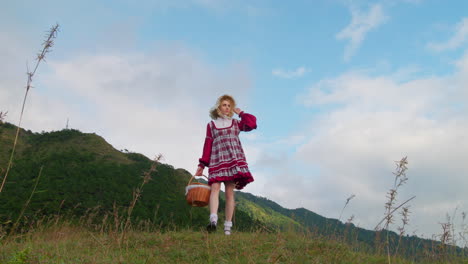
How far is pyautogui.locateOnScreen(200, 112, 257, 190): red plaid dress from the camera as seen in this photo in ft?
19.6

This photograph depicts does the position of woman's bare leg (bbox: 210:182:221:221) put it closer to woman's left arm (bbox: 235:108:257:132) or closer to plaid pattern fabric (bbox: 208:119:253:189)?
plaid pattern fabric (bbox: 208:119:253:189)

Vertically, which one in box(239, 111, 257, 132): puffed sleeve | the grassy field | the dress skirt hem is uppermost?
box(239, 111, 257, 132): puffed sleeve

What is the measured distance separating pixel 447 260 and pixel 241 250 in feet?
9.04

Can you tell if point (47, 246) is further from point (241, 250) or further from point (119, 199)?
point (119, 199)

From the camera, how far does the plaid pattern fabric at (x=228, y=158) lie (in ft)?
19.6

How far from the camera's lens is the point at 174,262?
427 cm

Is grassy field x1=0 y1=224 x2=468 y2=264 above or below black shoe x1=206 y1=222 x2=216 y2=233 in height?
below

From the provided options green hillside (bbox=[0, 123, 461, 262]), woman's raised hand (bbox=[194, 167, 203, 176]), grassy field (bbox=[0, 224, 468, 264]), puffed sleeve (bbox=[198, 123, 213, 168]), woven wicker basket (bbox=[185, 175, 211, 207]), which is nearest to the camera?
grassy field (bbox=[0, 224, 468, 264])

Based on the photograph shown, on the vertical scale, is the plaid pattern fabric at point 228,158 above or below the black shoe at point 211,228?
above

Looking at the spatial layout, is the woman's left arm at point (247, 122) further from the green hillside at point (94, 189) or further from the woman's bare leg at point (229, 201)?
the green hillside at point (94, 189)

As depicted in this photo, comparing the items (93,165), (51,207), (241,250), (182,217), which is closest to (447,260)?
(241,250)

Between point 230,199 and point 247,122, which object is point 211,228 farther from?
point 247,122

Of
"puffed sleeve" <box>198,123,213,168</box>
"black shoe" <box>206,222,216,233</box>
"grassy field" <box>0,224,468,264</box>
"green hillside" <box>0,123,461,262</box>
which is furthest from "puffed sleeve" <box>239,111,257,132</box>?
"green hillside" <box>0,123,461,262</box>

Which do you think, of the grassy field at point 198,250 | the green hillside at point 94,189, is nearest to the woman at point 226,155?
the grassy field at point 198,250
